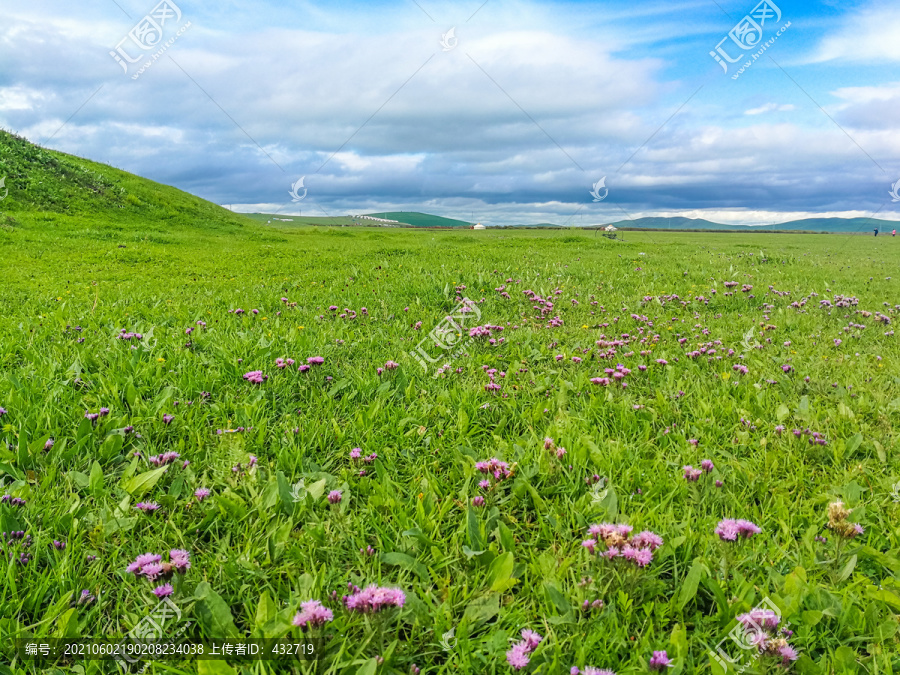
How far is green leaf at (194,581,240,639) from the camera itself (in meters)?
2.08

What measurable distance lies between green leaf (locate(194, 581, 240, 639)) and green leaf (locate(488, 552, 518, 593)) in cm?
115

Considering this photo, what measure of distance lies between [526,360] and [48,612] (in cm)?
440

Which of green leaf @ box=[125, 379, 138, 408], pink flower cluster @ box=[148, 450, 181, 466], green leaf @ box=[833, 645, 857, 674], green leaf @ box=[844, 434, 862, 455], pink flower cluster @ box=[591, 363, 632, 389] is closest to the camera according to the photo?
green leaf @ box=[833, 645, 857, 674]

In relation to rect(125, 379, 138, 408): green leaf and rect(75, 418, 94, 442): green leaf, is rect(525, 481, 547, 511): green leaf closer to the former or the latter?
rect(75, 418, 94, 442): green leaf

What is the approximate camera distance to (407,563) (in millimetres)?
2457

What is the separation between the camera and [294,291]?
9.16 meters

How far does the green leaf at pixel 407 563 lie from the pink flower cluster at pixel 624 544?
0.79 metres

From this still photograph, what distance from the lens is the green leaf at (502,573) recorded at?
2309 mm

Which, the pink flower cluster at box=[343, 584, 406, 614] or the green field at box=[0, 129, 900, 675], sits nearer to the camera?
the pink flower cluster at box=[343, 584, 406, 614]

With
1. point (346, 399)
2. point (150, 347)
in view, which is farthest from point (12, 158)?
point (346, 399)

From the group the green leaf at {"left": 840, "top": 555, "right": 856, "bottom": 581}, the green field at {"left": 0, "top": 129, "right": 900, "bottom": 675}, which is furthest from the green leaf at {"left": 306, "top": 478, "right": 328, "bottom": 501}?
the green leaf at {"left": 840, "top": 555, "right": 856, "bottom": 581}

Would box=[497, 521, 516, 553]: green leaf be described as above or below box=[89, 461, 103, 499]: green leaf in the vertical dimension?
below

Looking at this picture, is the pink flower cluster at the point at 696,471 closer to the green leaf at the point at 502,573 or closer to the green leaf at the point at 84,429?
the green leaf at the point at 502,573

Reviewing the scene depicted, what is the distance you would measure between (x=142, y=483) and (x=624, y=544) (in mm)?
2723
